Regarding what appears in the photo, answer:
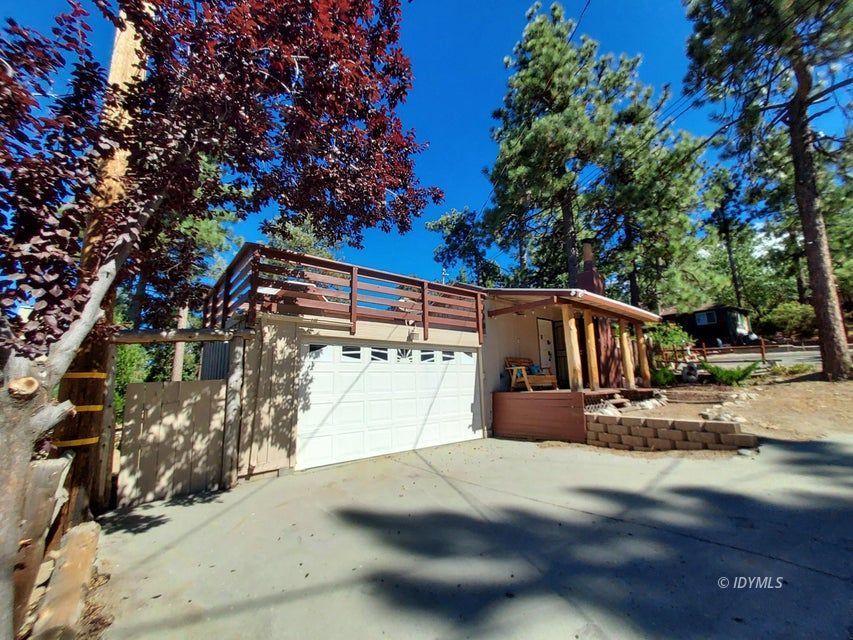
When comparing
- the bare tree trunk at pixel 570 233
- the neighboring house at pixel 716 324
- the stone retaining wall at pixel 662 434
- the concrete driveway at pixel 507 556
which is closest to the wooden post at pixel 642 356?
the bare tree trunk at pixel 570 233

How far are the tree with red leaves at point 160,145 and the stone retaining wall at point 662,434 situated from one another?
535 cm

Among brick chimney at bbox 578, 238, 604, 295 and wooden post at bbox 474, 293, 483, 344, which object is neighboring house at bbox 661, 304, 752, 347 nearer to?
brick chimney at bbox 578, 238, 604, 295

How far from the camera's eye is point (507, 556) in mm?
3092

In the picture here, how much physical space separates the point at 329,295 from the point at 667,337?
14594 mm

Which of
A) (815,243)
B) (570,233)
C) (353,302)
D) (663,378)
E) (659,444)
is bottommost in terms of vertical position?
(659,444)

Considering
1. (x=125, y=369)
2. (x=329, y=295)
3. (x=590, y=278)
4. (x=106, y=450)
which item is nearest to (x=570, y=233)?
(x=590, y=278)

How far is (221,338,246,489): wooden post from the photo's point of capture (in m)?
5.06

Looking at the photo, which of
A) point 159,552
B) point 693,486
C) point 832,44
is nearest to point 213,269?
point 159,552

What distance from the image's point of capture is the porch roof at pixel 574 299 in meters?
7.67

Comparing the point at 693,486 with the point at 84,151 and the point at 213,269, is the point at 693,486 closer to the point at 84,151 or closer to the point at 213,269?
the point at 84,151

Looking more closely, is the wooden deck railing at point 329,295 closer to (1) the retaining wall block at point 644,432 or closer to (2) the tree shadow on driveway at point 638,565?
(2) the tree shadow on driveway at point 638,565

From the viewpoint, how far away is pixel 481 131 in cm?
1409

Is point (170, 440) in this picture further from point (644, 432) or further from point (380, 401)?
point (644, 432)

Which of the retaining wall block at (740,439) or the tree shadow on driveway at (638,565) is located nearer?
the tree shadow on driveway at (638,565)
